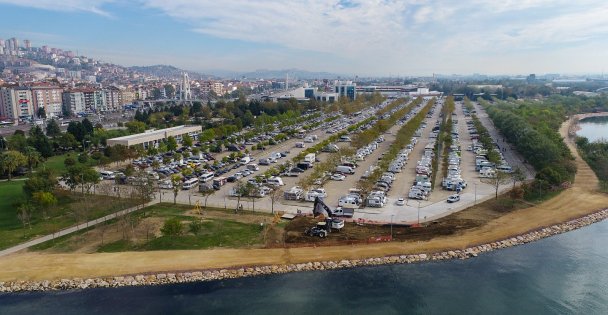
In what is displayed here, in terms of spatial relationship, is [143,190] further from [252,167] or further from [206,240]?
[252,167]

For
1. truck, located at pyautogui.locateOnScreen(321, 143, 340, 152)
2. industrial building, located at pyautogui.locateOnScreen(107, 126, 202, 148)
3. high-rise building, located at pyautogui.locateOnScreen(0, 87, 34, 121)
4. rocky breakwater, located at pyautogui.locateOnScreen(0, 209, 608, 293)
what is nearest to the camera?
rocky breakwater, located at pyautogui.locateOnScreen(0, 209, 608, 293)

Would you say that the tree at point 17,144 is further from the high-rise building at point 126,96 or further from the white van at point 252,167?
the high-rise building at point 126,96

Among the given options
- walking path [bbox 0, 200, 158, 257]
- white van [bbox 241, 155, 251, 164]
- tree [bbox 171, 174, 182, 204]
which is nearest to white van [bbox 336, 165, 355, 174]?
white van [bbox 241, 155, 251, 164]

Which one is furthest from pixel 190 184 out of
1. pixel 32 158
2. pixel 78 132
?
pixel 78 132

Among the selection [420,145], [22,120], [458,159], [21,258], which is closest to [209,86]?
[22,120]

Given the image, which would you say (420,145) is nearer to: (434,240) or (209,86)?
(434,240)

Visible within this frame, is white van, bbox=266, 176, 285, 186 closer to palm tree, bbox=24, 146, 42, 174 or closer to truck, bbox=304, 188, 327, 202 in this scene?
truck, bbox=304, 188, 327, 202

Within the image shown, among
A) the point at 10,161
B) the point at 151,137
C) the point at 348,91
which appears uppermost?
the point at 348,91
